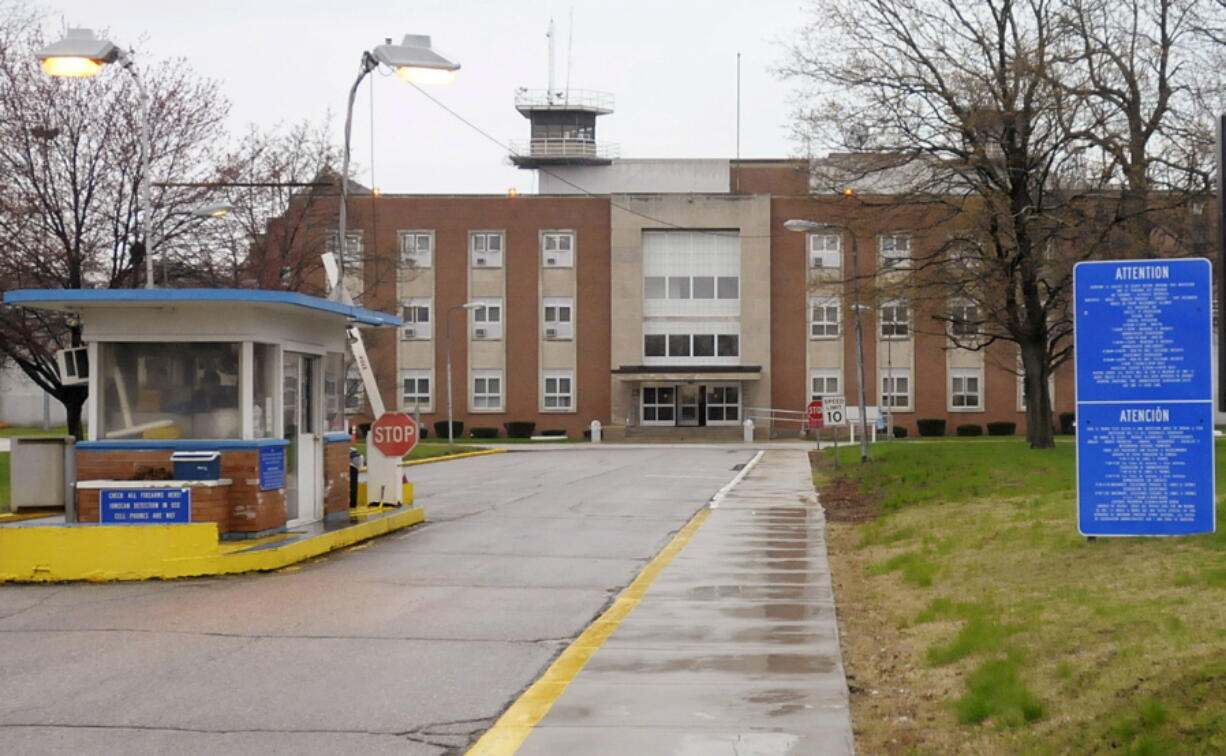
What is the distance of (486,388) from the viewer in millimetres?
75250

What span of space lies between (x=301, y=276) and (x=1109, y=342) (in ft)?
107

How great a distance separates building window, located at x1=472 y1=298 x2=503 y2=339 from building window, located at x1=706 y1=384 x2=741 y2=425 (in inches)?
447

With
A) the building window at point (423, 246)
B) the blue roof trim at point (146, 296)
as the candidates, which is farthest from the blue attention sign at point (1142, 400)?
the building window at point (423, 246)

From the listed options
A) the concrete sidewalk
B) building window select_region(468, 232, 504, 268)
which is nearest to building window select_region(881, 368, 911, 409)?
building window select_region(468, 232, 504, 268)

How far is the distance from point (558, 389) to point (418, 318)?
321 inches

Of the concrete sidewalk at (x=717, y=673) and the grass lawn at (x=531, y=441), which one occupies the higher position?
the concrete sidewalk at (x=717, y=673)

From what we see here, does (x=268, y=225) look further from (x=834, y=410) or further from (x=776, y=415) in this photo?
(x=776, y=415)

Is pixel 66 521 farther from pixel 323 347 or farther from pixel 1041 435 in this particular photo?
pixel 1041 435

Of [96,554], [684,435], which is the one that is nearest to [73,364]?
[96,554]

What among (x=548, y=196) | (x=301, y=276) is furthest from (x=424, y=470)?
(x=548, y=196)

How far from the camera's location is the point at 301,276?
42.0 metres

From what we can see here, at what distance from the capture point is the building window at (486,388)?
75.1 m

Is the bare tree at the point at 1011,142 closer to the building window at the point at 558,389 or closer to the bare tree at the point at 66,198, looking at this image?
the bare tree at the point at 66,198

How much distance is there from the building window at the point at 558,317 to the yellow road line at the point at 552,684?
60.9 metres
